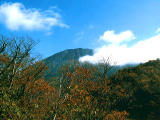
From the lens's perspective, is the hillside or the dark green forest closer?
the dark green forest

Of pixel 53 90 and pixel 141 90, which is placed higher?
pixel 53 90

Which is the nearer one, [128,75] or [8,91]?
[8,91]

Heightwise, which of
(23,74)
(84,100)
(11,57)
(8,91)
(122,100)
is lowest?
(122,100)

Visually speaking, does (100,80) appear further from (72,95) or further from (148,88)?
(148,88)

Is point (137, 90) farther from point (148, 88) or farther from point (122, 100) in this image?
point (122, 100)

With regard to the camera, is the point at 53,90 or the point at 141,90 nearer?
the point at 53,90

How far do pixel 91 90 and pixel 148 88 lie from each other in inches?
1277

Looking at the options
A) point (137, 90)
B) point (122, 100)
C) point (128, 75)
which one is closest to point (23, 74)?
point (122, 100)

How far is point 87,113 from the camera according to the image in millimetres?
31188

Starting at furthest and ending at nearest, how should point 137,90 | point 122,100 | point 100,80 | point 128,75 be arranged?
point 128,75, point 137,90, point 122,100, point 100,80

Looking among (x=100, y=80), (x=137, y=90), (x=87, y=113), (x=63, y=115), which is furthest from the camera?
(x=137, y=90)

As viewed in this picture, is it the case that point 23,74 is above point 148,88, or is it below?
above

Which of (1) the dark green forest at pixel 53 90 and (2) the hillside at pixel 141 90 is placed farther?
(2) the hillside at pixel 141 90

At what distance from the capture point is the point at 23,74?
2923 centimetres
